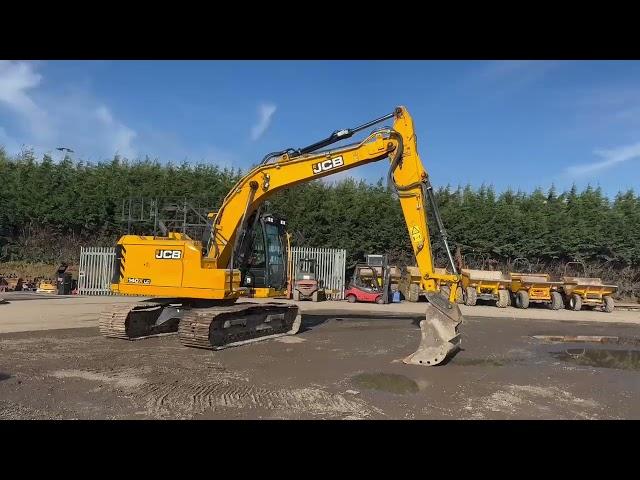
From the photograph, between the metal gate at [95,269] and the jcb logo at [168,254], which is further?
the metal gate at [95,269]

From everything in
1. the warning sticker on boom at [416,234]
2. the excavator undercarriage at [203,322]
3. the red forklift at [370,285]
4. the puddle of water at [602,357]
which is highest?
the warning sticker on boom at [416,234]

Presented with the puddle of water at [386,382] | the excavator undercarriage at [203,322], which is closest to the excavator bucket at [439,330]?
the puddle of water at [386,382]

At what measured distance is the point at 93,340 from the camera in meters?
10.6

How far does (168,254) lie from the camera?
1086cm

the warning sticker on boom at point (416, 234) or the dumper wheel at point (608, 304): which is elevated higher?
the warning sticker on boom at point (416, 234)

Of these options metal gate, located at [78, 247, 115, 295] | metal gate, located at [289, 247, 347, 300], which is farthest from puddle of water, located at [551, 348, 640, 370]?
metal gate, located at [78, 247, 115, 295]

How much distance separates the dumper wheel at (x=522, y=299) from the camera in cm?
2293

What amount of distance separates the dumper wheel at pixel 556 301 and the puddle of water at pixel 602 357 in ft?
39.6

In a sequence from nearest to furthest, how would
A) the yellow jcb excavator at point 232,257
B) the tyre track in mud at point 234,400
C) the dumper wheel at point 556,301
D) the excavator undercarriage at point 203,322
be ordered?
the tyre track in mud at point 234,400
the excavator undercarriage at point 203,322
the yellow jcb excavator at point 232,257
the dumper wheel at point 556,301

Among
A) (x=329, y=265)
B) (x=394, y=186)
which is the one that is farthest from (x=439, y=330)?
(x=329, y=265)

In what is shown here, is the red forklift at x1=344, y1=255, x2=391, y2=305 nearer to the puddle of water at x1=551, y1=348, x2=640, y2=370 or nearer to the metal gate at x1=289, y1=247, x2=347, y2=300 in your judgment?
the metal gate at x1=289, y1=247, x2=347, y2=300

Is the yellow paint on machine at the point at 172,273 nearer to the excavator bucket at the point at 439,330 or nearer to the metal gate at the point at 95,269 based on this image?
the excavator bucket at the point at 439,330
